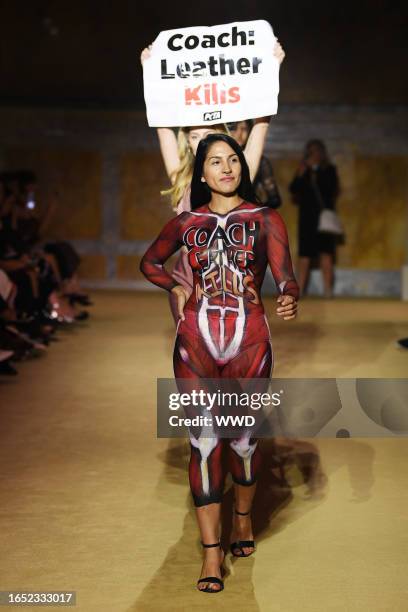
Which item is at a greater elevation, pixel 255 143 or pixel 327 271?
pixel 255 143

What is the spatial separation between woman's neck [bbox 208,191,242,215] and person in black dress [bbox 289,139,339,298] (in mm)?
11598

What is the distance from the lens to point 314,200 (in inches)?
615

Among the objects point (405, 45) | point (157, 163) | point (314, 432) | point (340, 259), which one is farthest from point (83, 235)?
point (314, 432)

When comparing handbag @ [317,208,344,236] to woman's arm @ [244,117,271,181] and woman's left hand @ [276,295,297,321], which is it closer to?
woman's arm @ [244,117,271,181]

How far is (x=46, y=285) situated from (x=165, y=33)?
6.16 meters

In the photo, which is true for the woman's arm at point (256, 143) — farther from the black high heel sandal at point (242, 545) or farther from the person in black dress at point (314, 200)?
the person in black dress at point (314, 200)

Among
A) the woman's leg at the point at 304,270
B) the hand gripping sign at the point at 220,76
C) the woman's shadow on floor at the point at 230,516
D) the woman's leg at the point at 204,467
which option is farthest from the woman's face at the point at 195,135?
the woman's leg at the point at 304,270

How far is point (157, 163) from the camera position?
16.9 meters

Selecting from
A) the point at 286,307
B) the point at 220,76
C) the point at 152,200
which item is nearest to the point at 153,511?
the point at 286,307

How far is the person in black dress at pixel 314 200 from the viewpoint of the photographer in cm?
1548

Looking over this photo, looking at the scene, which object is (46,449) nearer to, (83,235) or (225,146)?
(225,146)

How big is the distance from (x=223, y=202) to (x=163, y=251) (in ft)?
1.01

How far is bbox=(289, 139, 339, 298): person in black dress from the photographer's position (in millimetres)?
15484

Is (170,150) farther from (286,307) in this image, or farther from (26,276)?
(26,276)
